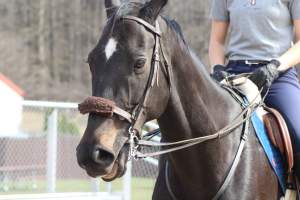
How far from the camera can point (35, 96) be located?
42844mm

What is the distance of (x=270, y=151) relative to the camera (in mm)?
5113

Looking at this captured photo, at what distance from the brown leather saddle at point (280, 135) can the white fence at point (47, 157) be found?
6.50 m

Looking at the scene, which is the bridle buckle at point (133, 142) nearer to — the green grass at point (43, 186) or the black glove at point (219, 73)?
the black glove at point (219, 73)

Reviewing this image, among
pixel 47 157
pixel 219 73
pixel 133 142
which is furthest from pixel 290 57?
pixel 47 157

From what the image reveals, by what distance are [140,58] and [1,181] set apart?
7351mm

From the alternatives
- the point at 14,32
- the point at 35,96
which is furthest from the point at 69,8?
the point at 35,96

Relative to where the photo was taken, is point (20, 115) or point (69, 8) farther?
point (69, 8)

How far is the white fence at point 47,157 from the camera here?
1134cm

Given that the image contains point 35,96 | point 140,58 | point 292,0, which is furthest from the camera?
point 35,96

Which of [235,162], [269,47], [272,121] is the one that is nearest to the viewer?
[235,162]

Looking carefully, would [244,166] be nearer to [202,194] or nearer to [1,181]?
[202,194]

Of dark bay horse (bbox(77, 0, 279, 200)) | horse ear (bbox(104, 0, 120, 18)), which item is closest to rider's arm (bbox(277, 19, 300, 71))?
dark bay horse (bbox(77, 0, 279, 200))

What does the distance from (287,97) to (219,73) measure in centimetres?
53

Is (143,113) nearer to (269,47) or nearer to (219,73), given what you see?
(219,73)
